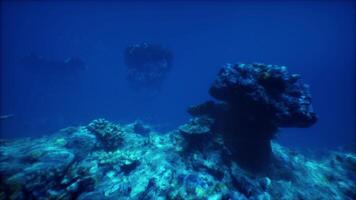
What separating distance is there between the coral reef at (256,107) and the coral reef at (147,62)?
24.8 meters

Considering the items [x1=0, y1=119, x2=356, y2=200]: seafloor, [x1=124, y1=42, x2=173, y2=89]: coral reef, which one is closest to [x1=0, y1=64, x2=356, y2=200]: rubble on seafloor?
[x1=0, y1=119, x2=356, y2=200]: seafloor

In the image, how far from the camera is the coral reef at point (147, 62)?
1270 inches

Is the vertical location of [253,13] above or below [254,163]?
above

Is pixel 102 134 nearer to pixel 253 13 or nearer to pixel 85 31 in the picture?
pixel 253 13

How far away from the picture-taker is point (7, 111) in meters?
43.7

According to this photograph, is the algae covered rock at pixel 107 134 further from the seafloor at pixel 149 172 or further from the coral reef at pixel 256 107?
the coral reef at pixel 256 107

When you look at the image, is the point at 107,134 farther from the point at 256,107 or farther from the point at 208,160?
the point at 256,107

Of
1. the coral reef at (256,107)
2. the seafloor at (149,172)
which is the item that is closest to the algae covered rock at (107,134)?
the seafloor at (149,172)

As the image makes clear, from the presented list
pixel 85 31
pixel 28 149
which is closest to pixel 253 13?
pixel 85 31

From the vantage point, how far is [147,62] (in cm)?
3369

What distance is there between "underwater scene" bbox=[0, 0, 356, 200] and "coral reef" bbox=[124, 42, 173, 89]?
164mm

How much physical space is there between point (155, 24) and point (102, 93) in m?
21.7

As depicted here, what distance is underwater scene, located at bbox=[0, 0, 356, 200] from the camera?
6621 millimetres

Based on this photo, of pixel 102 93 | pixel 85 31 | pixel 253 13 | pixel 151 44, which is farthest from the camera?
pixel 85 31
